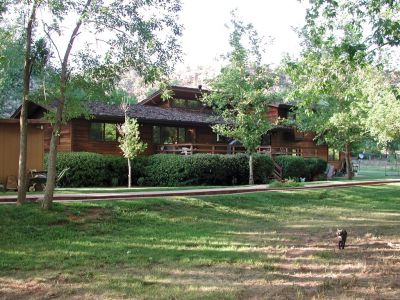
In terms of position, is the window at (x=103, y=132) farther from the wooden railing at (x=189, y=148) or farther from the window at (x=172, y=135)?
the wooden railing at (x=189, y=148)

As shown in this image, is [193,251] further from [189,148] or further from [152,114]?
[152,114]

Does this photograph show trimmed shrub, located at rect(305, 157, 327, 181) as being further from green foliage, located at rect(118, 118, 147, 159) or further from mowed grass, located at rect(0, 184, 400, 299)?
mowed grass, located at rect(0, 184, 400, 299)

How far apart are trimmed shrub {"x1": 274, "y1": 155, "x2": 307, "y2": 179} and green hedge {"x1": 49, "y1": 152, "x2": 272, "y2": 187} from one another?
4.27 meters

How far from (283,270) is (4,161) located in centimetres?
1277

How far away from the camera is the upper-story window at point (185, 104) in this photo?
32.8m

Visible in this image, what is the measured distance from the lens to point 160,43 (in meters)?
11.8

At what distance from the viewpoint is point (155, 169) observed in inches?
922

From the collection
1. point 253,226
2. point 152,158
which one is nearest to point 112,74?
point 253,226

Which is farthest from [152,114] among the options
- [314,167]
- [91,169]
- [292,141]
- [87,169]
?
[292,141]

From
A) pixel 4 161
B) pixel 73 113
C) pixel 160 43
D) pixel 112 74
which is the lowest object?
pixel 4 161

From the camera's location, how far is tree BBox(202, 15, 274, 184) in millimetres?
23281

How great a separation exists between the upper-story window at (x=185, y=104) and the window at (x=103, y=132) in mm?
7597

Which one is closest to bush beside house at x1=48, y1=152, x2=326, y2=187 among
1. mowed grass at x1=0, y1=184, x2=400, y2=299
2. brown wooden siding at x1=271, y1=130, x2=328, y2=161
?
mowed grass at x1=0, y1=184, x2=400, y2=299

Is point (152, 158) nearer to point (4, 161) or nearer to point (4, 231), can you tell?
point (4, 161)
